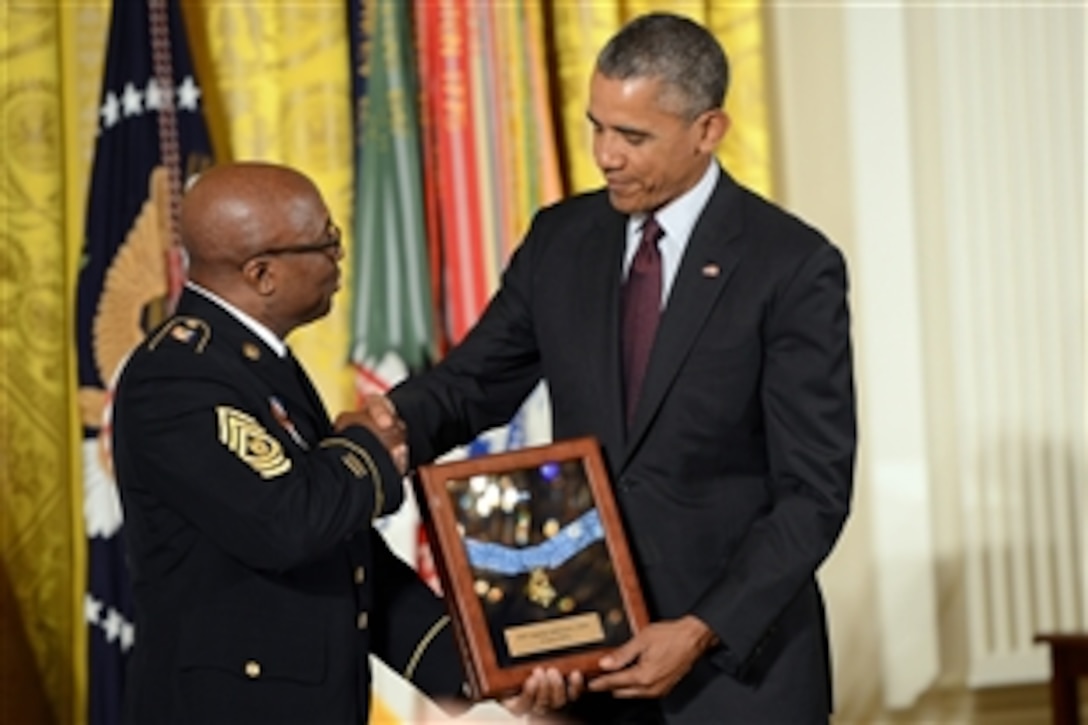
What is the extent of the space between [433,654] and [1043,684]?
8.48ft

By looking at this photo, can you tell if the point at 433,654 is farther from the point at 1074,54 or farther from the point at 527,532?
the point at 1074,54

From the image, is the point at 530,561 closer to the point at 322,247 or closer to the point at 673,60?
the point at 322,247

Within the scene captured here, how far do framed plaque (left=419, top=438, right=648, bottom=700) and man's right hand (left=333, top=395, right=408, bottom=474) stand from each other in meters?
0.14

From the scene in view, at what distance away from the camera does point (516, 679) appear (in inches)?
111

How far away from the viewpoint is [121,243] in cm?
470

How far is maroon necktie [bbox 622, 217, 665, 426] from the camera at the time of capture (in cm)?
304

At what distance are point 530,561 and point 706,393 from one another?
35cm

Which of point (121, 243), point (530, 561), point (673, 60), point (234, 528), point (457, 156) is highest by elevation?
point (673, 60)

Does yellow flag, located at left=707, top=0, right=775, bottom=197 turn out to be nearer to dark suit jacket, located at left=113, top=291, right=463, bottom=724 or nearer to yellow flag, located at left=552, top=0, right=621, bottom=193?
yellow flag, located at left=552, top=0, right=621, bottom=193

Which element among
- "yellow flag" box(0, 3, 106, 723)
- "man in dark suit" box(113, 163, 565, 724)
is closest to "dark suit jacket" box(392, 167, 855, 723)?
"man in dark suit" box(113, 163, 565, 724)

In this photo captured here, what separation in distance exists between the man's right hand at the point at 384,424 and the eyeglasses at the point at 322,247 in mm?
256

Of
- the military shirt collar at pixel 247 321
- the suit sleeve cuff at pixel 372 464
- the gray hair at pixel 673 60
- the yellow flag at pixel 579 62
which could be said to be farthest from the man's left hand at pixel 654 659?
the yellow flag at pixel 579 62

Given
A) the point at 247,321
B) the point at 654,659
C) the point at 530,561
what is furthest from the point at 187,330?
the point at 654,659

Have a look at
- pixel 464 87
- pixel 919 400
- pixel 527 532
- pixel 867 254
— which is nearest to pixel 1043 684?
pixel 919 400
